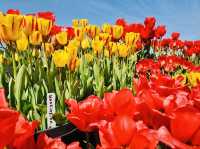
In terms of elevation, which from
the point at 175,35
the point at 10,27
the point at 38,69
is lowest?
the point at 38,69

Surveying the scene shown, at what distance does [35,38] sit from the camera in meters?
3.46

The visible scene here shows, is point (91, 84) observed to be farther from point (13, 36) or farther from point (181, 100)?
point (181, 100)

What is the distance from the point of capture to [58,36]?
12.7 feet

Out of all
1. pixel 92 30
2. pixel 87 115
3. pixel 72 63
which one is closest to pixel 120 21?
pixel 92 30

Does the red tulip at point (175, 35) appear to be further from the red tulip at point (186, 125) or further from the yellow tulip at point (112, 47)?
the red tulip at point (186, 125)

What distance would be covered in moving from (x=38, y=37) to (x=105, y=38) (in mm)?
1483

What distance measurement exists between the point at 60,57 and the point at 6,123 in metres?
2.28

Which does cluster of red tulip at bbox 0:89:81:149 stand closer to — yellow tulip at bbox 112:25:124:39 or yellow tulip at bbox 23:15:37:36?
yellow tulip at bbox 23:15:37:36

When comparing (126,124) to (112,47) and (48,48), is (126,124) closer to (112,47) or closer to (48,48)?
(48,48)

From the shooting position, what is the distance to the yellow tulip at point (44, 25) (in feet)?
11.2

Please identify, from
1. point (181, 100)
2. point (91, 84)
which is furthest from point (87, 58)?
point (181, 100)

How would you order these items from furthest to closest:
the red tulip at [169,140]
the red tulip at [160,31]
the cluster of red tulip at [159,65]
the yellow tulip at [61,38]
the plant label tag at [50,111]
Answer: the red tulip at [160,31]
the cluster of red tulip at [159,65]
the yellow tulip at [61,38]
the plant label tag at [50,111]
the red tulip at [169,140]

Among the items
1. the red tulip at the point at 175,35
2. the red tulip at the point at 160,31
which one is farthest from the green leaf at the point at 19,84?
the red tulip at the point at 175,35

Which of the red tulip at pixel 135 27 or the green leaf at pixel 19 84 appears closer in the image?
the green leaf at pixel 19 84
